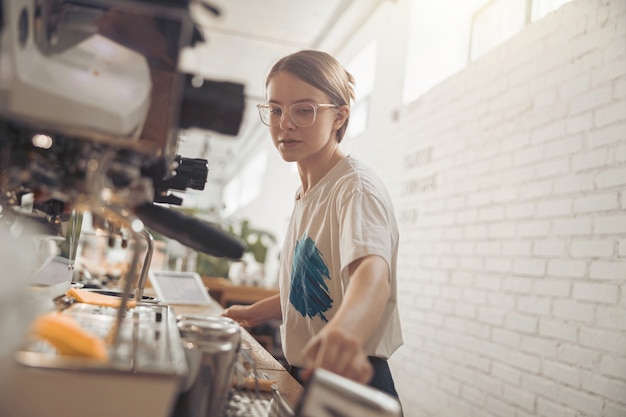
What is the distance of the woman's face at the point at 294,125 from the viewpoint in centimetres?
138

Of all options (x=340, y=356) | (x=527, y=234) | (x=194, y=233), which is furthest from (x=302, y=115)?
(x=527, y=234)

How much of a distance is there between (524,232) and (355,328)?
192 centimetres

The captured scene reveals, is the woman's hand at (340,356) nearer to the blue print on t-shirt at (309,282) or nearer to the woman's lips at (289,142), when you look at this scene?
the blue print on t-shirt at (309,282)

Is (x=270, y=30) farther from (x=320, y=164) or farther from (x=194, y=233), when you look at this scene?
(x=194, y=233)

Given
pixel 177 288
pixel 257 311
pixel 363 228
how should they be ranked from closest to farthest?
pixel 363 228 → pixel 257 311 → pixel 177 288

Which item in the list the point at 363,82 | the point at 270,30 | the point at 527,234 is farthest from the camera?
the point at 270,30

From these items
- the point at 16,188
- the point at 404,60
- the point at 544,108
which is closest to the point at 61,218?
the point at 16,188

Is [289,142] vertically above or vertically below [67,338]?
above

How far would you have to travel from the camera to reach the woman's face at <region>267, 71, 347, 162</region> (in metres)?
1.38

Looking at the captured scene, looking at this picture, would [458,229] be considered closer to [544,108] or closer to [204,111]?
[544,108]

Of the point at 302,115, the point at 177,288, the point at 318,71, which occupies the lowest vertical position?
the point at 177,288

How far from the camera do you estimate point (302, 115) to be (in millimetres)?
1395

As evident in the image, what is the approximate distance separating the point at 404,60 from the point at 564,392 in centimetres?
284

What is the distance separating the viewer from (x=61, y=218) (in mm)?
1362
